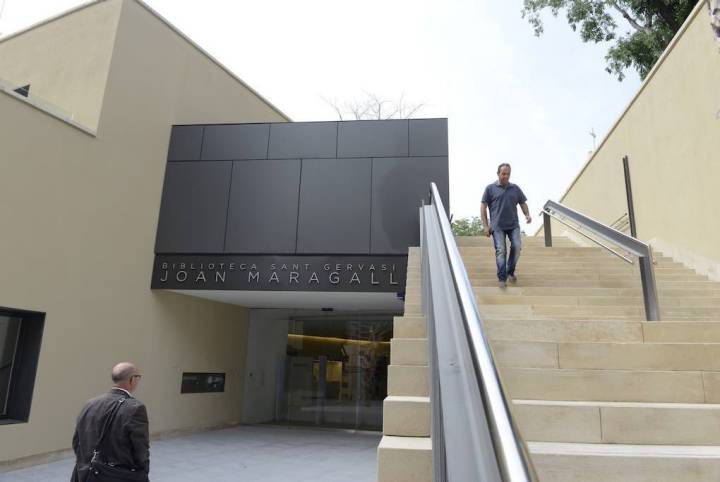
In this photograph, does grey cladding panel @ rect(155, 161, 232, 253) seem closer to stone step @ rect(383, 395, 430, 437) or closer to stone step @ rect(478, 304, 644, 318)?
stone step @ rect(478, 304, 644, 318)

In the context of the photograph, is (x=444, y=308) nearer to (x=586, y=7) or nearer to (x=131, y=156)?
(x=131, y=156)

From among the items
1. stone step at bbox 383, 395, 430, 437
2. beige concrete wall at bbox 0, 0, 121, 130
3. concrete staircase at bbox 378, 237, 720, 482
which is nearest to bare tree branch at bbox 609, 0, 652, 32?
concrete staircase at bbox 378, 237, 720, 482

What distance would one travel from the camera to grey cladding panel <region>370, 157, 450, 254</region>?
8578 millimetres

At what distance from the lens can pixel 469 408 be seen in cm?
118

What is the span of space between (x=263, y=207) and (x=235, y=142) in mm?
1554

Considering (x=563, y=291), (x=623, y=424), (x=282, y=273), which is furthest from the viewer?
(x=282, y=273)

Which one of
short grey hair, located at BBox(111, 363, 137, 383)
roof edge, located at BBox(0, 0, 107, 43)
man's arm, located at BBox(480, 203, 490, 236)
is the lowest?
short grey hair, located at BBox(111, 363, 137, 383)

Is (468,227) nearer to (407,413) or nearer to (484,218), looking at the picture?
(484,218)

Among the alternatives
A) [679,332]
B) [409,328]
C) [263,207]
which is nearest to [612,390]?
[679,332]

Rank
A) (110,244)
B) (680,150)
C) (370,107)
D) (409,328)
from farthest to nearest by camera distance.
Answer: (370,107)
(110,244)
(680,150)
(409,328)

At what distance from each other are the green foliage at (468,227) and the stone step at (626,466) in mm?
31200

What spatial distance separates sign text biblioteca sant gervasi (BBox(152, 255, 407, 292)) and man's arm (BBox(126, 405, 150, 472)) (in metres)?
5.27

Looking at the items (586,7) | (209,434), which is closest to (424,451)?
(209,434)

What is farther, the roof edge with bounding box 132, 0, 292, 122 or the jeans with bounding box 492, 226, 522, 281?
the roof edge with bounding box 132, 0, 292, 122
